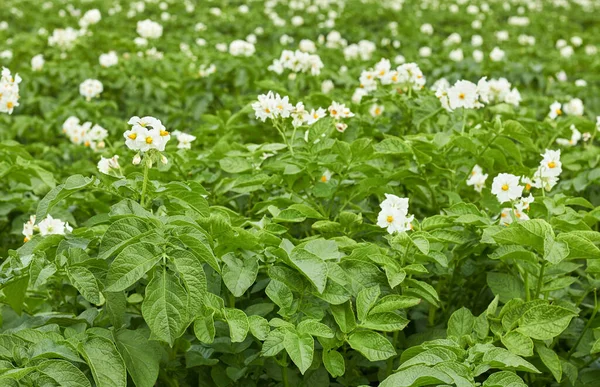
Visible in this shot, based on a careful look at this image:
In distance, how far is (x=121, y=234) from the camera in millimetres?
1591

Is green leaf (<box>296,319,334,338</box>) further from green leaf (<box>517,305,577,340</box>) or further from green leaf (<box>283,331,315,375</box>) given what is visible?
green leaf (<box>517,305,577,340</box>)

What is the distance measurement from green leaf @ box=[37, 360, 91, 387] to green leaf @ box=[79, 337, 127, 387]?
0.03 metres

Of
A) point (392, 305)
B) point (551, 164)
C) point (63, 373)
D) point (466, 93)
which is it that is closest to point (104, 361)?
point (63, 373)

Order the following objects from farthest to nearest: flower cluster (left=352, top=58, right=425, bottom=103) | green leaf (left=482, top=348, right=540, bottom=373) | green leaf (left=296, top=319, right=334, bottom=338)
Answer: flower cluster (left=352, top=58, right=425, bottom=103) < green leaf (left=296, top=319, right=334, bottom=338) < green leaf (left=482, top=348, right=540, bottom=373)

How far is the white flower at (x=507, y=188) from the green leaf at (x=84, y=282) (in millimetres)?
1172

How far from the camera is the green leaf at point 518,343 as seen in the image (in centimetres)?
171

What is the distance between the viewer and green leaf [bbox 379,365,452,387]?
145 cm

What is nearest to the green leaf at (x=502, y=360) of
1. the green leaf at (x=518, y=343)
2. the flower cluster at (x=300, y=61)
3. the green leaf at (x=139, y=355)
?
the green leaf at (x=518, y=343)

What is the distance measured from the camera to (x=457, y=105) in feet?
8.60

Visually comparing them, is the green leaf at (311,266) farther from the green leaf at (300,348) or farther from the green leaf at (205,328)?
the green leaf at (205,328)

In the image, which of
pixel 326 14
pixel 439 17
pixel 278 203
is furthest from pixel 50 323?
pixel 439 17

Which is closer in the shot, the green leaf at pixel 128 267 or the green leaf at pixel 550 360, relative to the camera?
the green leaf at pixel 128 267

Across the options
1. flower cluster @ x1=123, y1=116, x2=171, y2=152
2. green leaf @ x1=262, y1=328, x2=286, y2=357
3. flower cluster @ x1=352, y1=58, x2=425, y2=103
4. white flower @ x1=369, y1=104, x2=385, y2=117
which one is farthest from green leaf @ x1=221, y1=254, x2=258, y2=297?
white flower @ x1=369, y1=104, x2=385, y2=117

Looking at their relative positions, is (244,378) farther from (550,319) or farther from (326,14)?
(326,14)
